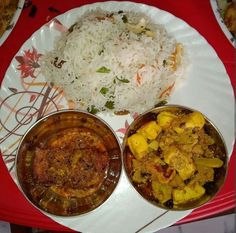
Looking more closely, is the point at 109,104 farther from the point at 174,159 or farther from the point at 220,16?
the point at 220,16

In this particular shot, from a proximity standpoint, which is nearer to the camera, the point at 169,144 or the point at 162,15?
the point at 169,144

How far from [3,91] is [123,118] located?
68 cm

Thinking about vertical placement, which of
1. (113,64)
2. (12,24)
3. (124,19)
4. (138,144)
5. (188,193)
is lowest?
(188,193)

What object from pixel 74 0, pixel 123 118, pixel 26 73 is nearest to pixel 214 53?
pixel 123 118

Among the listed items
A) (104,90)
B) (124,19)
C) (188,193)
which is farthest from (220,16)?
(188,193)

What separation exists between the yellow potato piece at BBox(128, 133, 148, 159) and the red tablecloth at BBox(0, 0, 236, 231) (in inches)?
18.3

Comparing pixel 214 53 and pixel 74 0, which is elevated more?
pixel 74 0

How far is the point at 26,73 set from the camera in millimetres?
2061

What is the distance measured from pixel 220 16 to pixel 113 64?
649mm

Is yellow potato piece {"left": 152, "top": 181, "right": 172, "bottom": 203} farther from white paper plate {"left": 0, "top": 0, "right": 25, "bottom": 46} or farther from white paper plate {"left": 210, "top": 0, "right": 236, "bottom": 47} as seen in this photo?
white paper plate {"left": 0, "top": 0, "right": 25, "bottom": 46}

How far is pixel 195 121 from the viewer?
1853mm

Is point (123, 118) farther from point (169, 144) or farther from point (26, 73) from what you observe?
point (26, 73)

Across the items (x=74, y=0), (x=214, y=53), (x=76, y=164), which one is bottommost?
(x=76, y=164)

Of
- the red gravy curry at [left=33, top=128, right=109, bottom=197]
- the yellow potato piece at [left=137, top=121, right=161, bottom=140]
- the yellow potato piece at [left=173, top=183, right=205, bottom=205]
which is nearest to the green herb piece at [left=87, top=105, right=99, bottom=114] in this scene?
the red gravy curry at [left=33, top=128, right=109, bottom=197]
